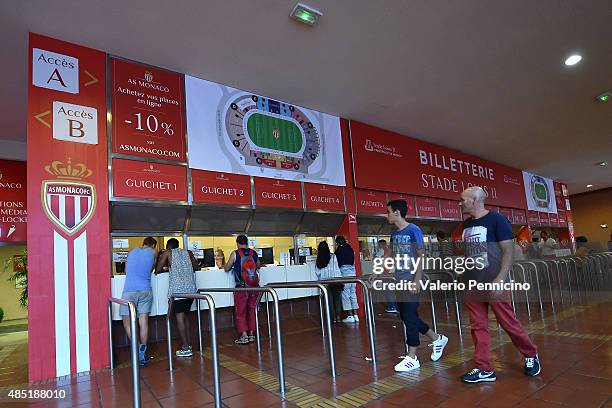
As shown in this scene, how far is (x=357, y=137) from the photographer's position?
7.60 metres

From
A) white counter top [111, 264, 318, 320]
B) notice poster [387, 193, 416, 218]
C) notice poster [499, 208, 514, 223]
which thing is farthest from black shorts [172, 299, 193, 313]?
notice poster [499, 208, 514, 223]

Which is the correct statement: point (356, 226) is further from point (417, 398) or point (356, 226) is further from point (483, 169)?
point (483, 169)

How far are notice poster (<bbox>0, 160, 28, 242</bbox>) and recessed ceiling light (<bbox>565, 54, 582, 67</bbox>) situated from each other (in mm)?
9675

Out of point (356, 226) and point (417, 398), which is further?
point (356, 226)

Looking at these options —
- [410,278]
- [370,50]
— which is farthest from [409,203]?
[410,278]

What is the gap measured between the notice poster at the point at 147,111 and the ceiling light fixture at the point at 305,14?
2018mm

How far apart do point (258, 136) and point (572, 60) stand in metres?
4.93

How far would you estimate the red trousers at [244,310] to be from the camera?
4.88 metres

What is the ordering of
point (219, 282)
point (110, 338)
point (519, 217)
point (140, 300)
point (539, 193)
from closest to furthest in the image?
point (110, 338) → point (140, 300) → point (219, 282) → point (519, 217) → point (539, 193)

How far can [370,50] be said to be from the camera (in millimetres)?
5172

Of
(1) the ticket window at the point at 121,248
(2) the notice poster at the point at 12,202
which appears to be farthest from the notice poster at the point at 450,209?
(2) the notice poster at the point at 12,202

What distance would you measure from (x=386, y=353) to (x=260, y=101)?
431cm

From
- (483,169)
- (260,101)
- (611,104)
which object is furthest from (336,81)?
(483,169)

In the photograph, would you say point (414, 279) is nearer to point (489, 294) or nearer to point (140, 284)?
point (489, 294)
